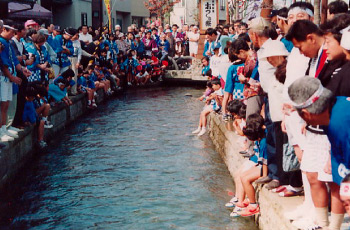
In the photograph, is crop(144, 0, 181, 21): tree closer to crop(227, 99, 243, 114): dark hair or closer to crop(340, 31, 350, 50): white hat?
crop(227, 99, 243, 114): dark hair

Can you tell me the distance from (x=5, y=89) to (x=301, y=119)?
16.9ft

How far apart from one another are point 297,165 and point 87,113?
1015 cm

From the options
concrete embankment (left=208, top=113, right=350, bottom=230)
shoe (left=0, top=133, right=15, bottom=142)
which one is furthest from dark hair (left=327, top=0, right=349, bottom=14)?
shoe (left=0, top=133, right=15, bottom=142)

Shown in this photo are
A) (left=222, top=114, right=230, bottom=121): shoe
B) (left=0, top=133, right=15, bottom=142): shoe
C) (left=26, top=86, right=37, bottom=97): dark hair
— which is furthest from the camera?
(left=222, top=114, right=230, bottom=121): shoe

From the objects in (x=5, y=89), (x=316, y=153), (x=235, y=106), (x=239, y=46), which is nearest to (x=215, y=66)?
(x=239, y=46)

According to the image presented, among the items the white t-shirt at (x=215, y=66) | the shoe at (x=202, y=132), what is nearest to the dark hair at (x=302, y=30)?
the white t-shirt at (x=215, y=66)

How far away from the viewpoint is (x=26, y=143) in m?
9.29

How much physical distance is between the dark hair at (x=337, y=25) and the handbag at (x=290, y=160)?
3.81ft

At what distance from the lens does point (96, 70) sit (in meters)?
16.5

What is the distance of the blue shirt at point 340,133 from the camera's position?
3504mm

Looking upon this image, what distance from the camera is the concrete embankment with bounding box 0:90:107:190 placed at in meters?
7.89

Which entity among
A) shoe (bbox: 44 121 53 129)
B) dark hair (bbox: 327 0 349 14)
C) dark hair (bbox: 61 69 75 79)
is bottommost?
shoe (bbox: 44 121 53 129)

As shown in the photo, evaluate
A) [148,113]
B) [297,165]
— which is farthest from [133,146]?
[297,165]

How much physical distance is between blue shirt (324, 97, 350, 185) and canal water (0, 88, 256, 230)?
99.0 inches
